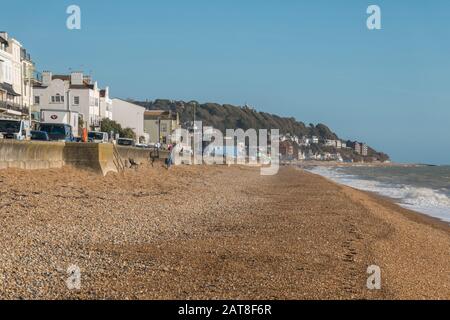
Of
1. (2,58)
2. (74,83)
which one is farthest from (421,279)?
(74,83)

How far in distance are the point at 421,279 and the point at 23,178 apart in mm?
13030

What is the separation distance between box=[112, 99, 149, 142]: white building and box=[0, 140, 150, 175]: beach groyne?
217 feet

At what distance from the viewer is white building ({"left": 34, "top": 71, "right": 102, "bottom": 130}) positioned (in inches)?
2739

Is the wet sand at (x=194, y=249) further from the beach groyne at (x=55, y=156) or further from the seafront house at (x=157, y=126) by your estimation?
the seafront house at (x=157, y=126)

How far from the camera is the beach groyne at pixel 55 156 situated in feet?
65.7

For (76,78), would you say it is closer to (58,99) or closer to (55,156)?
(58,99)

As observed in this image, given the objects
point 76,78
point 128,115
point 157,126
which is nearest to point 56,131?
point 76,78

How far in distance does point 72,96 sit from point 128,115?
73.0 ft

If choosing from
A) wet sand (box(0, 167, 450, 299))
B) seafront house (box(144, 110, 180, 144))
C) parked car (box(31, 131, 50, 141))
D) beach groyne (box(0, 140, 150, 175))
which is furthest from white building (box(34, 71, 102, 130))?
wet sand (box(0, 167, 450, 299))

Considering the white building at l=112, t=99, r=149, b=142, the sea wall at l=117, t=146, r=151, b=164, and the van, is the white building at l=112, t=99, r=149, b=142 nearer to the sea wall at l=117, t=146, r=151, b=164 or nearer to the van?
the sea wall at l=117, t=146, r=151, b=164

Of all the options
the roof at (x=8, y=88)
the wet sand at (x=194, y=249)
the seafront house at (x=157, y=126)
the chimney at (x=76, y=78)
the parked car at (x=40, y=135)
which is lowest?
the wet sand at (x=194, y=249)

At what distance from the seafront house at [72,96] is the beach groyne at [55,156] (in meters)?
40.5

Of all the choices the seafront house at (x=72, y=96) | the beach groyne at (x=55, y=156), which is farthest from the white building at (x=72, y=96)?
the beach groyne at (x=55, y=156)
